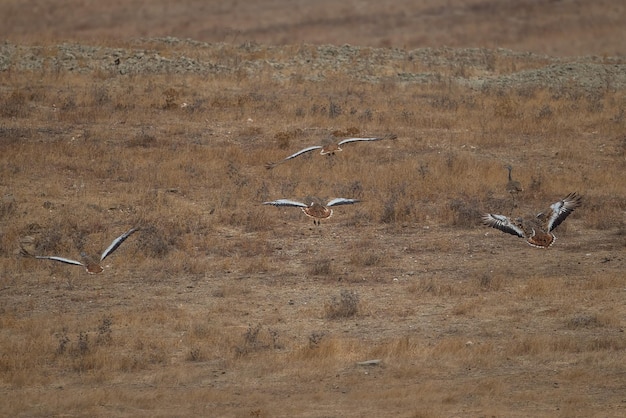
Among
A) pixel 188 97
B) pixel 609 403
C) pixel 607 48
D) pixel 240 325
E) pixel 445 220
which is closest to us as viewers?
pixel 609 403

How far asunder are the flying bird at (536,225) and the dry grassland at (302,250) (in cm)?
62

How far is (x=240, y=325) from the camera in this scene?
1367cm

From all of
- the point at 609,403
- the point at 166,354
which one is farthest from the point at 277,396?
the point at 609,403

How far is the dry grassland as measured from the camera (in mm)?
11523

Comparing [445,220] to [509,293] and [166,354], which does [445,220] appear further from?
[166,354]

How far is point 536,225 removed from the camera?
52.1ft

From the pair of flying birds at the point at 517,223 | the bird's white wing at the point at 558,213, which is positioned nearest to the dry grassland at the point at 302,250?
the pair of flying birds at the point at 517,223

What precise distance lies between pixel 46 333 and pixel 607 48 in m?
31.2

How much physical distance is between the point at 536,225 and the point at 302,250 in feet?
12.6

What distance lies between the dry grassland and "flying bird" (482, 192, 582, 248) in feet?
2.04

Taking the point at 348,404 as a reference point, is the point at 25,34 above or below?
above

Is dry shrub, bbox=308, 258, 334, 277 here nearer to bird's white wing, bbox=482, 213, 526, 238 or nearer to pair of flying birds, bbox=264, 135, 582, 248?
pair of flying birds, bbox=264, 135, 582, 248

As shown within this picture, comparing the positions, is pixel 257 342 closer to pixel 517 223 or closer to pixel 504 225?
pixel 504 225

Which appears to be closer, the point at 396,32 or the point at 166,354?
the point at 166,354
